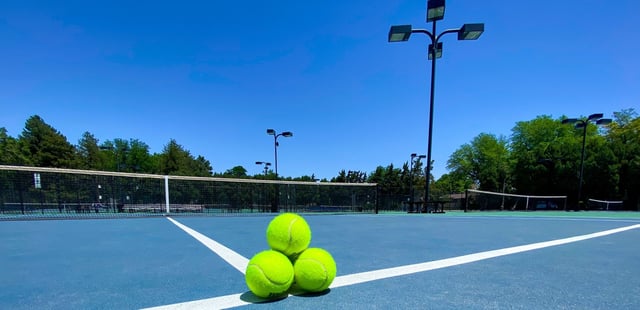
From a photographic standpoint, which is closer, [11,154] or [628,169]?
[628,169]

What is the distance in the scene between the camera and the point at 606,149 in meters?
26.5

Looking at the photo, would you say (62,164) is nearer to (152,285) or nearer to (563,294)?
(152,285)

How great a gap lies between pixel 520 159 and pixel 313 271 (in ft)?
130

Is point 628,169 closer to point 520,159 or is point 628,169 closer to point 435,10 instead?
point 520,159

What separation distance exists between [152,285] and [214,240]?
2.28 metres

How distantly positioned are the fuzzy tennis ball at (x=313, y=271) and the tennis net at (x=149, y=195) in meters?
10.7

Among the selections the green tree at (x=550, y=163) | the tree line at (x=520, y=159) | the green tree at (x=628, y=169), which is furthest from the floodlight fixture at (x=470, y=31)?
the green tree at (x=628, y=169)

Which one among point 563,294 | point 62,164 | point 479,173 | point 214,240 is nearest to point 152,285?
point 214,240

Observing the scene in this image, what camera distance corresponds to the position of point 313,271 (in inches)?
70.9

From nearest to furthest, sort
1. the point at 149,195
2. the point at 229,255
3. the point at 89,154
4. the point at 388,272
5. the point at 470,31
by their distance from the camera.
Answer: the point at 388,272 < the point at 229,255 < the point at 470,31 < the point at 149,195 < the point at 89,154

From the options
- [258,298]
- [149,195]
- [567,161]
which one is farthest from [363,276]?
[567,161]

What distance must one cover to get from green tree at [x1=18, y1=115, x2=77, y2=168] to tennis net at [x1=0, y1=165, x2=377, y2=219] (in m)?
20.4

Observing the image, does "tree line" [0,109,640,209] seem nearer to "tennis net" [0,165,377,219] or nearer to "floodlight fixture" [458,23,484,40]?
"tennis net" [0,165,377,219]

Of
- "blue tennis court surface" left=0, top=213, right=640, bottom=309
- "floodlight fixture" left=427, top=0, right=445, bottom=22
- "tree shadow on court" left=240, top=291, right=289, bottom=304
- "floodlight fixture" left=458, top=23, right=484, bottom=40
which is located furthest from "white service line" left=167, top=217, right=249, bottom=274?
"floodlight fixture" left=458, top=23, right=484, bottom=40
